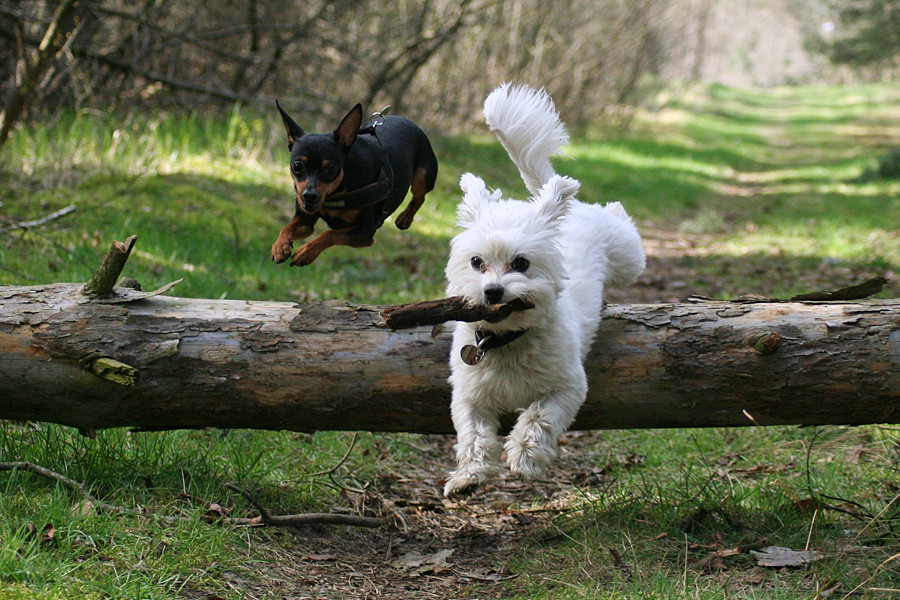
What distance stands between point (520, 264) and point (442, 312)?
1.55 ft

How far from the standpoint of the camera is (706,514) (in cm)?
451

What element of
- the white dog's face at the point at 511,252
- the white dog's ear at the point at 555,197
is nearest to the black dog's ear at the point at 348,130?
the white dog's face at the point at 511,252

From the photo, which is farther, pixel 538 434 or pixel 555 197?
pixel 555 197

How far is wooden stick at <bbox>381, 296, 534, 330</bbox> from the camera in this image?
3709mm

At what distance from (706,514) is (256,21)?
947 centimetres

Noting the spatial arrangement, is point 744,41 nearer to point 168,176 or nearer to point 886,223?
point 886,223

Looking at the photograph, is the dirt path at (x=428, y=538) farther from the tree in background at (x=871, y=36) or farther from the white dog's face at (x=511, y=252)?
the tree in background at (x=871, y=36)

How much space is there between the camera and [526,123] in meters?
4.67

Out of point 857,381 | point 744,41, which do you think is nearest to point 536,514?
point 857,381

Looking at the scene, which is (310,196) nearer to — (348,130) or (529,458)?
(348,130)

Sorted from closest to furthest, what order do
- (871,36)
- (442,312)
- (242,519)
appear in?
(442,312)
(242,519)
(871,36)

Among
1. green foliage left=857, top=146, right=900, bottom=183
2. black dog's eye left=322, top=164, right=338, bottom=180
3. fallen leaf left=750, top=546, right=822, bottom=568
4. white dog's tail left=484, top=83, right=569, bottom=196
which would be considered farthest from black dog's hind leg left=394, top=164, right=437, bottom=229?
green foliage left=857, top=146, right=900, bottom=183

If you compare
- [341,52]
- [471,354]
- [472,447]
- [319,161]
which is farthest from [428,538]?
[341,52]

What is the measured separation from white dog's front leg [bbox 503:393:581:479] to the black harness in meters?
1.43
